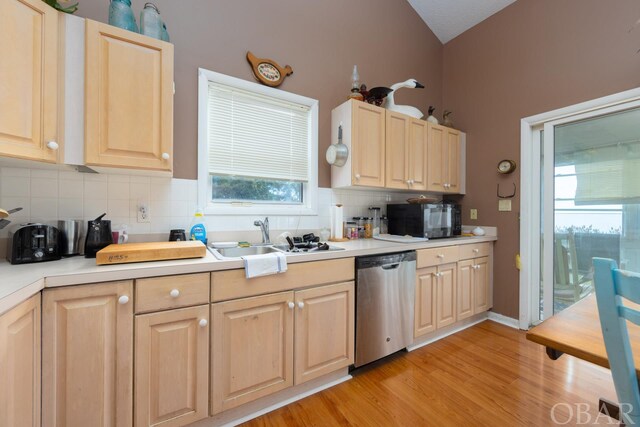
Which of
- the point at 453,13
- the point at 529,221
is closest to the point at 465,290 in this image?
the point at 529,221

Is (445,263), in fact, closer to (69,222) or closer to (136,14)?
(69,222)

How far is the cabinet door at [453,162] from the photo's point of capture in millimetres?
2916

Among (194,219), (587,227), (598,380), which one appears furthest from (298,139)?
(598,380)

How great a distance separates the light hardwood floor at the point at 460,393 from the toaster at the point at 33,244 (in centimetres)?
138

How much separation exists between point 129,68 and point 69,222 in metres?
0.88

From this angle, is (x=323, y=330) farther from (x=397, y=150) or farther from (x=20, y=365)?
(x=397, y=150)

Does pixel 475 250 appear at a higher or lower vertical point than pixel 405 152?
lower

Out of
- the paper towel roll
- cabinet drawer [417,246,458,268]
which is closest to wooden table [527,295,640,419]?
cabinet drawer [417,246,458,268]

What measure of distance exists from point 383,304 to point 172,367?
1.34 meters

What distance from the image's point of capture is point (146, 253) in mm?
1242

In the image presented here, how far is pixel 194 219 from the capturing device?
6.02 feet

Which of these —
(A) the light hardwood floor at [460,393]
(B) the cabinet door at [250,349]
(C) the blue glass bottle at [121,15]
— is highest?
(C) the blue glass bottle at [121,15]

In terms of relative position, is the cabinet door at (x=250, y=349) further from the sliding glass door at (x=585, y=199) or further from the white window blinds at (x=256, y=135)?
the sliding glass door at (x=585, y=199)

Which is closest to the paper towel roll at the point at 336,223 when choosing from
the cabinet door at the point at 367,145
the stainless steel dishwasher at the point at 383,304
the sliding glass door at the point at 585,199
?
the cabinet door at the point at 367,145
